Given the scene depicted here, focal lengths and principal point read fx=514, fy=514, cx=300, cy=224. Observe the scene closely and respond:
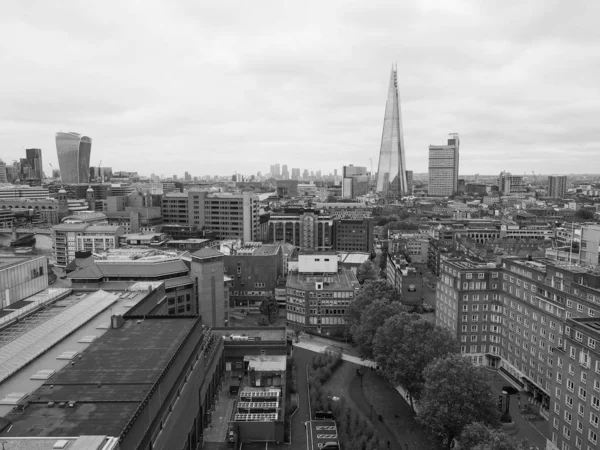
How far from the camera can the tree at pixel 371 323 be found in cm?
4203

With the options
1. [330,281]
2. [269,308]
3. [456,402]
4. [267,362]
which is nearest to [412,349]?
[456,402]

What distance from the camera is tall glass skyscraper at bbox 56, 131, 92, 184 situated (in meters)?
193

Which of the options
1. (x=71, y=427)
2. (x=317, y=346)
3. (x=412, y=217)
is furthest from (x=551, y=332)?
(x=412, y=217)

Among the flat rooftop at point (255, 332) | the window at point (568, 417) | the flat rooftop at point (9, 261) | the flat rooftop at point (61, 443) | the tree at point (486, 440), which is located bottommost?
the window at point (568, 417)

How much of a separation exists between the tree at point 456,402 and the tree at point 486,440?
101 inches

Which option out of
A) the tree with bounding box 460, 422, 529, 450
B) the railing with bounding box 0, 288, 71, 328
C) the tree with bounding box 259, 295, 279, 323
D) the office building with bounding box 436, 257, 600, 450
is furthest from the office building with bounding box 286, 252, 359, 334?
the tree with bounding box 460, 422, 529, 450

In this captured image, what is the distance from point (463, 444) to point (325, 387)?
52.0 feet

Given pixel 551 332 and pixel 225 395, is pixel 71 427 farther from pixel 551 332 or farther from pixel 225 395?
pixel 551 332

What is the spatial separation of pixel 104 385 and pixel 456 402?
18.3 meters

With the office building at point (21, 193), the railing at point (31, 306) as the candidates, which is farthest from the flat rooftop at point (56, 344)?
the office building at point (21, 193)

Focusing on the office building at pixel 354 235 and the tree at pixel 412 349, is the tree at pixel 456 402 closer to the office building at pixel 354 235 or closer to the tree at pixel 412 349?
the tree at pixel 412 349

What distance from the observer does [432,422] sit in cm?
2827

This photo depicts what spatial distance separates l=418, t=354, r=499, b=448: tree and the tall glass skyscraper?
632 feet

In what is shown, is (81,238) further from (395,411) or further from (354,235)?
(395,411)
